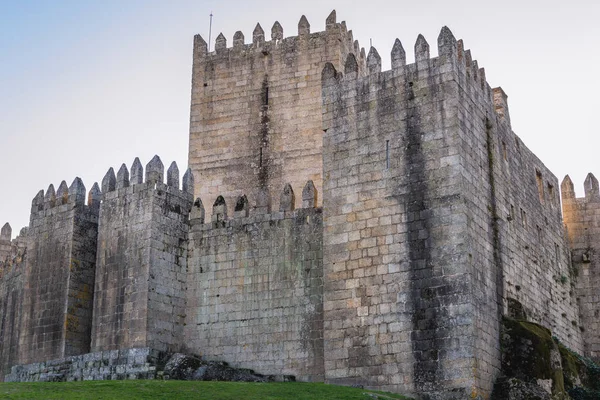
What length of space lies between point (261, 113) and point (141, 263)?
27.6 feet

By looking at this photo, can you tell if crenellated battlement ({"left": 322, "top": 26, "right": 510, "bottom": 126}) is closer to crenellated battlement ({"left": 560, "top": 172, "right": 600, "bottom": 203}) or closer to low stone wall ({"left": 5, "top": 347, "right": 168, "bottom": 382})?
crenellated battlement ({"left": 560, "top": 172, "right": 600, "bottom": 203})

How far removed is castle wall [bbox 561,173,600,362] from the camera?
30219mm

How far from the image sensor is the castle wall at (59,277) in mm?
26906

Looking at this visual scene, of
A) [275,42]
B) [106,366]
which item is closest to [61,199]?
[106,366]

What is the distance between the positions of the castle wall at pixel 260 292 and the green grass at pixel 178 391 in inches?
98.5

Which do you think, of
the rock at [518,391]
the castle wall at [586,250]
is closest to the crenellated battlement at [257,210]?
the rock at [518,391]

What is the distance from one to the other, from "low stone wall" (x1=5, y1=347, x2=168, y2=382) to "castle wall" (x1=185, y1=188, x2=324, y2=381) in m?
1.73

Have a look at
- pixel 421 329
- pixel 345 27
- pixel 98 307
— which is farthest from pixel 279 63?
pixel 421 329

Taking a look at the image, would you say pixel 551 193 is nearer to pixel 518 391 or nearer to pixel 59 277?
pixel 518 391

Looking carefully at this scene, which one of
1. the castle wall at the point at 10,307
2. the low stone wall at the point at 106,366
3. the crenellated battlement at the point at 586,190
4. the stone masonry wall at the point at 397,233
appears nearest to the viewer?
the stone masonry wall at the point at 397,233

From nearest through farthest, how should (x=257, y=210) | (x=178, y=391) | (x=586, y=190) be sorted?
(x=178, y=391), (x=257, y=210), (x=586, y=190)

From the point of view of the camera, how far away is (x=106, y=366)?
2475cm

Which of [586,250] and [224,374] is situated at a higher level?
[586,250]

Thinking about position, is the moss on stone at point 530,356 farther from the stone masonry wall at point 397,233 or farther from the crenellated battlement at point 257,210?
the crenellated battlement at point 257,210
